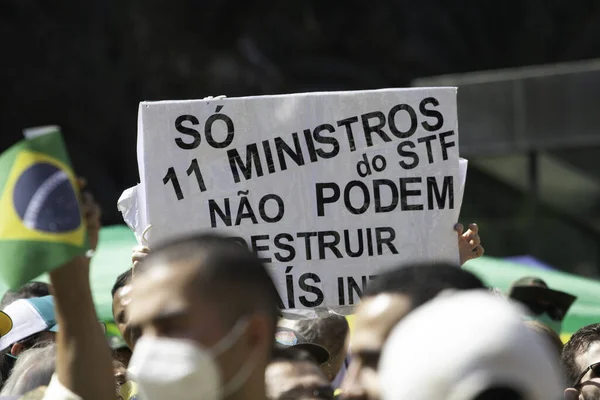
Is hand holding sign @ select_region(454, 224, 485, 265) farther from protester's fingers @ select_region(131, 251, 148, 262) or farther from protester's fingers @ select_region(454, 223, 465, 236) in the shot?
protester's fingers @ select_region(131, 251, 148, 262)

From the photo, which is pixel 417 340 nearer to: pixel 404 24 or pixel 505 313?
pixel 505 313

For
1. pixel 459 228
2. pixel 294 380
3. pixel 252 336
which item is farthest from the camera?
pixel 459 228

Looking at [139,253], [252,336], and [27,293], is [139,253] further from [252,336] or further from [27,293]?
[252,336]

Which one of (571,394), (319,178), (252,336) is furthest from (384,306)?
(319,178)

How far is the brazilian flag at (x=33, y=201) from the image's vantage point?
2.26 metres

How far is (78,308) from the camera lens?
2.50 metres

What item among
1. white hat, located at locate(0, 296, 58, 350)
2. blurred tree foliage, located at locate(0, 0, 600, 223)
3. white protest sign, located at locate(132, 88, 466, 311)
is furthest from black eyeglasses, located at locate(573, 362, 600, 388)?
blurred tree foliage, located at locate(0, 0, 600, 223)

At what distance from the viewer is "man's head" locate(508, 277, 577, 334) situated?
5598 mm

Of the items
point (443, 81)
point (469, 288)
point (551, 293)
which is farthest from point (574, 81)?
point (469, 288)

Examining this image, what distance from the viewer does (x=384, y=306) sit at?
2.44 m

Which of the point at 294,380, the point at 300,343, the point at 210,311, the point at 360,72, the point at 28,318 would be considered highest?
the point at 210,311

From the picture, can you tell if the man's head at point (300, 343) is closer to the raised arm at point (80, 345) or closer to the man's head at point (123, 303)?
the man's head at point (123, 303)

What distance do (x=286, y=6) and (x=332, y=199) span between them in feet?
56.6

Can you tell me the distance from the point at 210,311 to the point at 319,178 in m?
1.86
